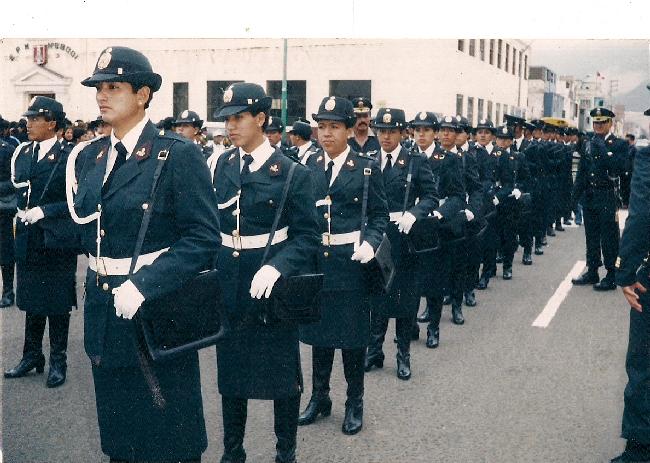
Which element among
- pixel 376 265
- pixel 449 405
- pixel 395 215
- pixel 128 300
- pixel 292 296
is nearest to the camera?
pixel 128 300

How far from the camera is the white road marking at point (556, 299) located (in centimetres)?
807

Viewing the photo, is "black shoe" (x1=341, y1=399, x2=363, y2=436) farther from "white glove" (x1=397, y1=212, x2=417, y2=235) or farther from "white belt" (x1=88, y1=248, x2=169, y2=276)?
"white belt" (x1=88, y1=248, x2=169, y2=276)

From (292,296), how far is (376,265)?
1.15m

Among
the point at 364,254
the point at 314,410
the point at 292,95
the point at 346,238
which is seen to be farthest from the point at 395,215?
the point at 292,95

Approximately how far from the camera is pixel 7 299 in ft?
27.7

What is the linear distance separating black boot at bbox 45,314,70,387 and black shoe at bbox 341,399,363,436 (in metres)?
2.36

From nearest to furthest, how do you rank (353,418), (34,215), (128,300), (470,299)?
(128,300) < (353,418) < (34,215) < (470,299)

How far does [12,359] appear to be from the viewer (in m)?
6.32

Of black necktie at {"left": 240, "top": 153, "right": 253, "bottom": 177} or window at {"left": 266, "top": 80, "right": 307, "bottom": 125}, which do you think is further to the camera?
window at {"left": 266, "top": 80, "right": 307, "bottom": 125}

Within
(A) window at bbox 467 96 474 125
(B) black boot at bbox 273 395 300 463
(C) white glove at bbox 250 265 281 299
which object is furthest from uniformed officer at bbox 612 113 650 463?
(A) window at bbox 467 96 474 125

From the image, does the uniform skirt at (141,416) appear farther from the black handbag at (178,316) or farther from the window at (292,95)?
the window at (292,95)

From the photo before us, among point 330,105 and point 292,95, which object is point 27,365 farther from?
point 292,95

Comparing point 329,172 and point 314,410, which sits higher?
point 329,172

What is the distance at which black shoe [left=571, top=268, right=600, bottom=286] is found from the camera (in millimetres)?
10242
